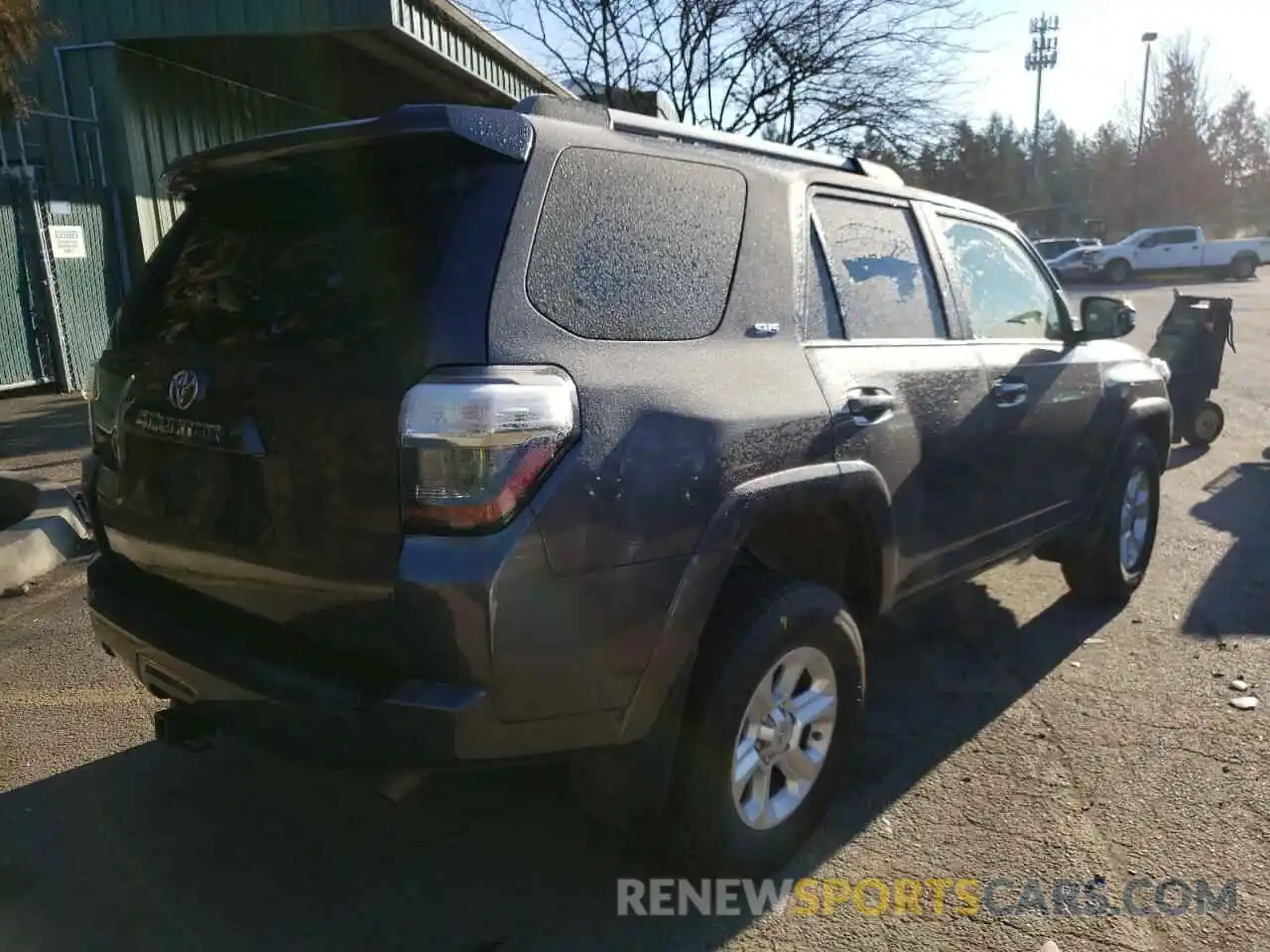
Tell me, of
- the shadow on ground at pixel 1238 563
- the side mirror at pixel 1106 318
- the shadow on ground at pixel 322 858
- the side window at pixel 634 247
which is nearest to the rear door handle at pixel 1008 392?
the side mirror at pixel 1106 318

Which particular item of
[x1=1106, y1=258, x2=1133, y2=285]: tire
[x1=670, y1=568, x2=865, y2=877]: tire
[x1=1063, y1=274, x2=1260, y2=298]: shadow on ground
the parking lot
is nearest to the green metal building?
the parking lot

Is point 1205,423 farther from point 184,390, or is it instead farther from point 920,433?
point 184,390

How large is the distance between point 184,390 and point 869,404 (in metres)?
1.90

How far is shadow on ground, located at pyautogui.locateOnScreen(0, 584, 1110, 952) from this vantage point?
8.35 ft

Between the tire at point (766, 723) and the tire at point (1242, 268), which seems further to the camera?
the tire at point (1242, 268)

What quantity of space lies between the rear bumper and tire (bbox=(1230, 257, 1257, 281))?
1620 inches

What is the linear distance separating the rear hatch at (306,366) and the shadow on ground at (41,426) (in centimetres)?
571

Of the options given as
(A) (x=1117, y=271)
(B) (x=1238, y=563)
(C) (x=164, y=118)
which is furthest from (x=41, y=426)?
(A) (x=1117, y=271)

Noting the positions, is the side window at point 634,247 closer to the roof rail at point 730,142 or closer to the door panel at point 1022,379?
the roof rail at point 730,142

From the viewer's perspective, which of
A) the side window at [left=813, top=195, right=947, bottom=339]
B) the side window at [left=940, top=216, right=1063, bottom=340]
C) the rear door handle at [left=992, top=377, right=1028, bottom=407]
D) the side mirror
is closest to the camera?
the side window at [left=813, top=195, right=947, bottom=339]

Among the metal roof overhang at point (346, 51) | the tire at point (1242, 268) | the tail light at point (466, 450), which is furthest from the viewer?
the tire at point (1242, 268)

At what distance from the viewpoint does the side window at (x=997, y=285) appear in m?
3.86

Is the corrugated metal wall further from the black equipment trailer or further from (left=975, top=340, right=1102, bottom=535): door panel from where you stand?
the black equipment trailer

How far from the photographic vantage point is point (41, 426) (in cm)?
877
